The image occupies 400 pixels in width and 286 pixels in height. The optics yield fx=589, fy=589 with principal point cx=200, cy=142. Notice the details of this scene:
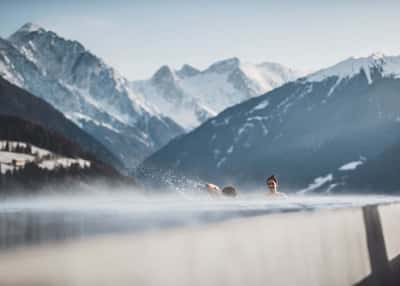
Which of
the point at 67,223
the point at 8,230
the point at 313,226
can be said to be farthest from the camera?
the point at 313,226

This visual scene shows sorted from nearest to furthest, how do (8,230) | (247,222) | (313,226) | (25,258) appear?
(25,258)
(8,230)
(247,222)
(313,226)

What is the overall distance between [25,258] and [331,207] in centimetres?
467

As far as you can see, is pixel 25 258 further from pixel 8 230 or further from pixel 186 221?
pixel 186 221

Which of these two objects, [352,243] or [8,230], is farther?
[352,243]

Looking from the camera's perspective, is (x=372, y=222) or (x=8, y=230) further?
(x=372, y=222)

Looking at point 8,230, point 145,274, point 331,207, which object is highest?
point 331,207

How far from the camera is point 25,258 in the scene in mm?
2979

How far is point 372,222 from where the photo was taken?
8695 millimetres

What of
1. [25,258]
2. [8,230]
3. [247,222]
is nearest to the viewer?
[25,258]

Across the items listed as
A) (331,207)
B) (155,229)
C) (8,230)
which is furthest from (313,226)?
(8,230)

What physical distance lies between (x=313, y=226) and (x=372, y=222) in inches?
102

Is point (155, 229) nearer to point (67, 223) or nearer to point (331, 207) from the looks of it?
point (67, 223)

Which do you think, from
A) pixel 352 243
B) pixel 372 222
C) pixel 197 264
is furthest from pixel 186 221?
pixel 372 222

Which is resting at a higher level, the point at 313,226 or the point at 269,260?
the point at 313,226
